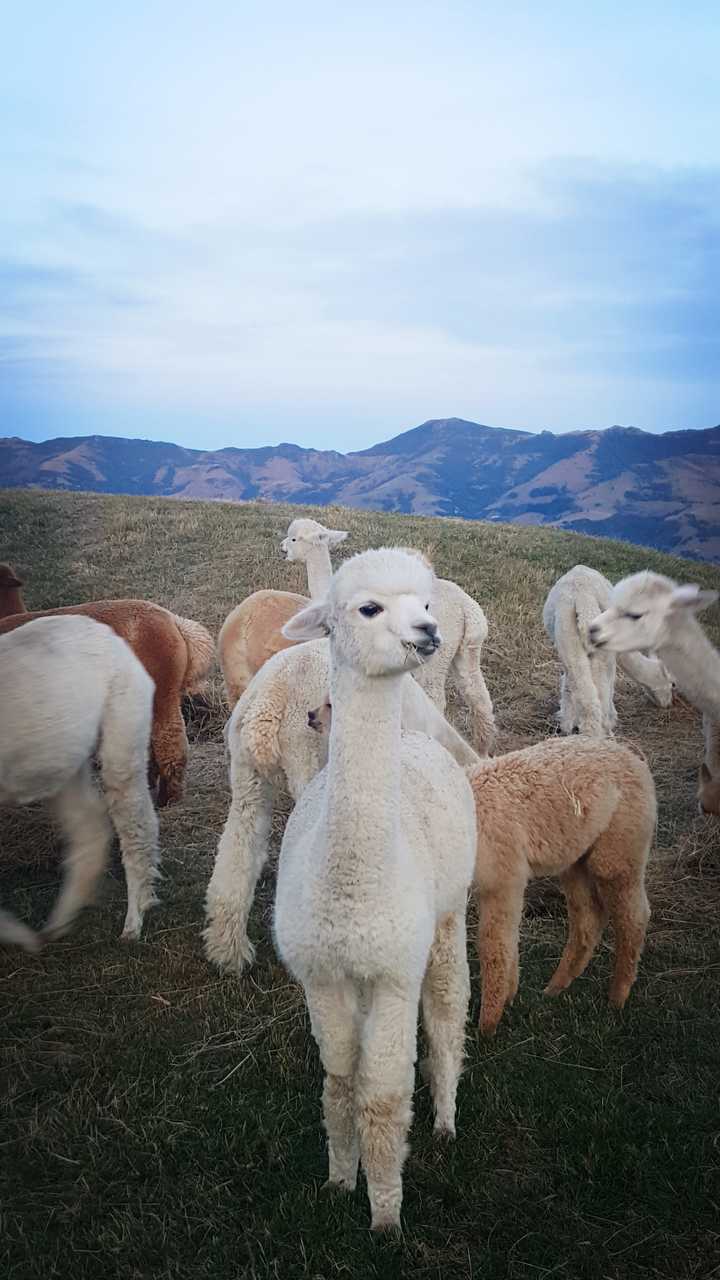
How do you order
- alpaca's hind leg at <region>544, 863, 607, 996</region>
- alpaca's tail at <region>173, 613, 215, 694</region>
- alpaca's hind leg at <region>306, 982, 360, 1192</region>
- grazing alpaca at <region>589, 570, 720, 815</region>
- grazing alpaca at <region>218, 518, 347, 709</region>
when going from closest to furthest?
alpaca's hind leg at <region>306, 982, 360, 1192</region>
alpaca's hind leg at <region>544, 863, 607, 996</region>
grazing alpaca at <region>589, 570, 720, 815</region>
alpaca's tail at <region>173, 613, 215, 694</region>
grazing alpaca at <region>218, 518, 347, 709</region>

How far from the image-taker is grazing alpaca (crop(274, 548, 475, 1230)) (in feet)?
7.65

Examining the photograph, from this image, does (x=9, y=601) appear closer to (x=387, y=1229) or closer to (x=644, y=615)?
(x=644, y=615)

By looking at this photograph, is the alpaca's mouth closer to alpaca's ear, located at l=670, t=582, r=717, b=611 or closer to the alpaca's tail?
alpaca's ear, located at l=670, t=582, r=717, b=611

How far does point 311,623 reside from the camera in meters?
2.59

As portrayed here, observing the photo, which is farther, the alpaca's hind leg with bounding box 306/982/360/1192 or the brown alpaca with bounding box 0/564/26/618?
the brown alpaca with bounding box 0/564/26/618

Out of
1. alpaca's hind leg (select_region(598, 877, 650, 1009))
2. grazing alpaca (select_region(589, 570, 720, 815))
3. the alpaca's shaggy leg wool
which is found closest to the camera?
alpaca's hind leg (select_region(598, 877, 650, 1009))

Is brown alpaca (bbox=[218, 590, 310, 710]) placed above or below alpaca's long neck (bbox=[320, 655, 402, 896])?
below

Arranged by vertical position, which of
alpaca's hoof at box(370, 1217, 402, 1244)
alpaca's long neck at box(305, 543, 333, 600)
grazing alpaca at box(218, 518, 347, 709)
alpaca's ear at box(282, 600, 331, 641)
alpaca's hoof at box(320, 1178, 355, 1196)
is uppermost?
alpaca's ear at box(282, 600, 331, 641)

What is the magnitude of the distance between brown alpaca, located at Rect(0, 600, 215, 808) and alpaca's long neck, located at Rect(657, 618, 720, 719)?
285 cm

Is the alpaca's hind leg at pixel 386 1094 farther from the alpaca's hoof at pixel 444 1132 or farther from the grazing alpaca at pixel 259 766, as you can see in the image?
the grazing alpaca at pixel 259 766

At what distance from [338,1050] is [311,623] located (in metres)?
1.23

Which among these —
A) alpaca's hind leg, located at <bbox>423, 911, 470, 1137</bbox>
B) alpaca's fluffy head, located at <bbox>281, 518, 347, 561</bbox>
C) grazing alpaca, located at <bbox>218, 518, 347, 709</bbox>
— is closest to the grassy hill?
alpaca's hind leg, located at <bbox>423, 911, 470, 1137</bbox>

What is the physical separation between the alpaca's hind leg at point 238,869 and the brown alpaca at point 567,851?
105cm

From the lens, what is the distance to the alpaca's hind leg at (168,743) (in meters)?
5.26
